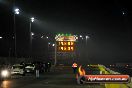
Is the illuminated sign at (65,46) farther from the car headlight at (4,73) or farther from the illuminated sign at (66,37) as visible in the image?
the car headlight at (4,73)

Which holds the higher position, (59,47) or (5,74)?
(59,47)

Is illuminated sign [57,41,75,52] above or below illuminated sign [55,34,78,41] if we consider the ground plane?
below

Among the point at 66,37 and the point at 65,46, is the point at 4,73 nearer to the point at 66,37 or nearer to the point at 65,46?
the point at 65,46

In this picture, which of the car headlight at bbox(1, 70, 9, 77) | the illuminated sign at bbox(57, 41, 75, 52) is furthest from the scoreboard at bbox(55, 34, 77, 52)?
the car headlight at bbox(1, 70, 9, 77)

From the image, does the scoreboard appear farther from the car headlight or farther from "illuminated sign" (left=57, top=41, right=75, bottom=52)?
the car headlight

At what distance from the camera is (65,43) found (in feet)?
234

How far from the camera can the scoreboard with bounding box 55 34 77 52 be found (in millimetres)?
69375

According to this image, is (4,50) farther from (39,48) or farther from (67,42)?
(67,42)

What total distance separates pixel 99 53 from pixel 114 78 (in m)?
134

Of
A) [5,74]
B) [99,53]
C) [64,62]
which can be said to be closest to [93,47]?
[99,53]

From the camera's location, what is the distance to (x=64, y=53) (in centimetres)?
7012

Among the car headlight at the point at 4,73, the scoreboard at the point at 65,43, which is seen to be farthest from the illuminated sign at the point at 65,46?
the car headlight at the point at 4,73

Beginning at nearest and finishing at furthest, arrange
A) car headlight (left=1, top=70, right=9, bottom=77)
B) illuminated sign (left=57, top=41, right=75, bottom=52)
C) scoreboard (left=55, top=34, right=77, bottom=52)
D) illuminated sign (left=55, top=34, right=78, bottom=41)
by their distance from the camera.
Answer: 1. car headlight (left=1, top=70, right=9, bottom=77)
2. illuminated sign (left=57, top=41, right=75, bottom=52)
3. scoreboard (left=55, top=34, right=77, bottom=52)
4. illuminated sign (left=55, top=34, right=78, bottom=41)

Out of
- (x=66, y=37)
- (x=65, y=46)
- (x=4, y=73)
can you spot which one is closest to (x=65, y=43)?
(x=65, y=46)
